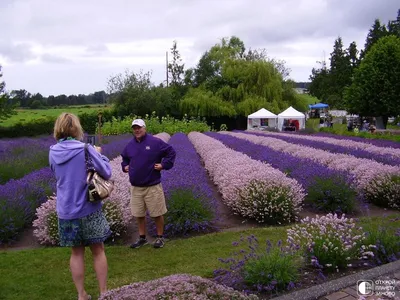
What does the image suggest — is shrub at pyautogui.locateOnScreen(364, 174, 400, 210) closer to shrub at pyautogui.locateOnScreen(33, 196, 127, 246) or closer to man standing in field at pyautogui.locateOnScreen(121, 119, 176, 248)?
man standing in field at pyautogui.locateOnScreen(121, 119, 176, 248)

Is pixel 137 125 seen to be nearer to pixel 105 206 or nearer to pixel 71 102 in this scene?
pixel 105 206

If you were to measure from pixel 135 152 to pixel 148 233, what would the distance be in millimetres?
1495

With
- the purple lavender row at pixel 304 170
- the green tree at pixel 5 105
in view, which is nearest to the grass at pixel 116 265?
the purple lavender row at pixel 304 170

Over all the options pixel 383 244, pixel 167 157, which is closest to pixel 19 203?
pixel 167 157

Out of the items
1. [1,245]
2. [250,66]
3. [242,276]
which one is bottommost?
[1,245]

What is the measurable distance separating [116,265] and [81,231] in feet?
4.73

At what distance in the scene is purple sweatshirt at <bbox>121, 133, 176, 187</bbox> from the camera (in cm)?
562

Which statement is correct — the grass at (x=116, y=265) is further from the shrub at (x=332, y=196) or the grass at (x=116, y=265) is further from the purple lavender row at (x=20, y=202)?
the shrub at (x=332, y=196)

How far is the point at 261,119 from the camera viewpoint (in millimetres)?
40719

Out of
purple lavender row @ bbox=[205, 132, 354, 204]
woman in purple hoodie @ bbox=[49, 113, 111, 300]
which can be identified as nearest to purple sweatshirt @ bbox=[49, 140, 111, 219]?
woman in purple hoodie @ bbox=[49, 113, 111, 300]

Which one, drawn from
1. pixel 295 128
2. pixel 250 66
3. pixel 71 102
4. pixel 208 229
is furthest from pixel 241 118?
pixel 208 229

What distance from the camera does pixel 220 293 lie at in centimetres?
318

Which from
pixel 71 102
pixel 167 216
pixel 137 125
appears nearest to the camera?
pixel 137 125

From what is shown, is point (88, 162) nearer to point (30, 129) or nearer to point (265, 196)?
point (265, 196)
